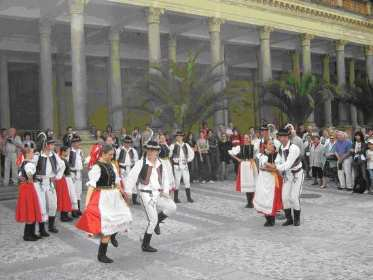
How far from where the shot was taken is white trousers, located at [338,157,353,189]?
1322 cm

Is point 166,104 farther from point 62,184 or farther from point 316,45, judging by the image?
point 316,45

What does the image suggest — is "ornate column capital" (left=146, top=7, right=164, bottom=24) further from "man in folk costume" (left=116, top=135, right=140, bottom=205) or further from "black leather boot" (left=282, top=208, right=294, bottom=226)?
"black leather boot" (left=282, top=208, right=294, bottom=226)

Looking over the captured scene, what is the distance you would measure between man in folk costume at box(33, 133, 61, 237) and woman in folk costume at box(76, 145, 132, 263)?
2.14m

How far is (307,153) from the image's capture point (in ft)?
51.0

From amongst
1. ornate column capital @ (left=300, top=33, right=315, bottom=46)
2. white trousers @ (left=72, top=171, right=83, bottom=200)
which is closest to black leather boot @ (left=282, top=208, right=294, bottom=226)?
white trousers @ (left=72, top=171, right=83, bottom=200)

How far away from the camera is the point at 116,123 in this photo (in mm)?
22734

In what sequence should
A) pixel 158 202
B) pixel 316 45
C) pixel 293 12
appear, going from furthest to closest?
pixel 316 45
pixel 293 12
pixel 158 202

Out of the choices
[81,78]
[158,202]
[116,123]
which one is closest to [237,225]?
[158,202]

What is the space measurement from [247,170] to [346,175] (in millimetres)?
4002

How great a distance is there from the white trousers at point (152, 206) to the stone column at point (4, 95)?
17584mm

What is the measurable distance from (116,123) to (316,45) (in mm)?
15873

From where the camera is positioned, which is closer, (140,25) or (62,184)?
(62,184)

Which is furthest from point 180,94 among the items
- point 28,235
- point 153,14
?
point 28,235

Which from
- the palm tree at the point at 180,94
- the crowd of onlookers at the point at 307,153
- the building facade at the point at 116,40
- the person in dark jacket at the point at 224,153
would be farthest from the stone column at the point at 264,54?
the person in dark jacket at the point at 224,153
